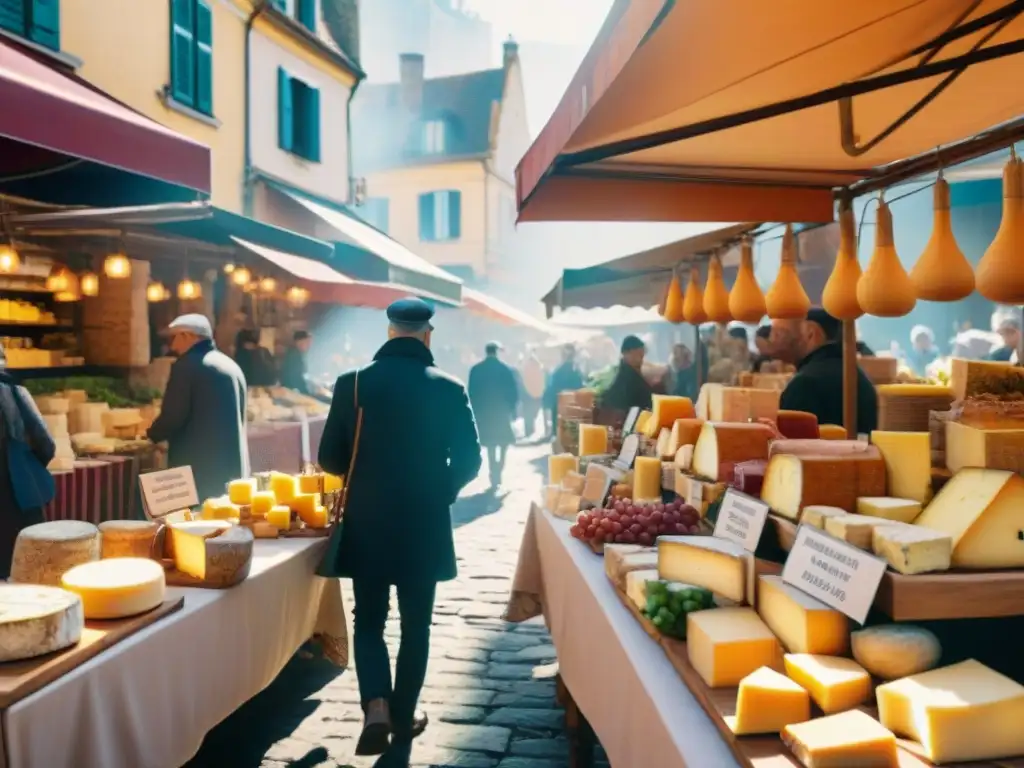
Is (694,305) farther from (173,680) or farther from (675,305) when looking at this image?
(173,680)

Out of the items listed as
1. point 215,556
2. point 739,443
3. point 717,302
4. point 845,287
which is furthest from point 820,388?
point 215,556

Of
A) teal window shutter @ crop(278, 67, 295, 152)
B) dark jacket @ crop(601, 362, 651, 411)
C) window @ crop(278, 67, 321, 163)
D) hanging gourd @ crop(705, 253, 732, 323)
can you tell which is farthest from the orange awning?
window @ crop(278, 67, 321, 163)

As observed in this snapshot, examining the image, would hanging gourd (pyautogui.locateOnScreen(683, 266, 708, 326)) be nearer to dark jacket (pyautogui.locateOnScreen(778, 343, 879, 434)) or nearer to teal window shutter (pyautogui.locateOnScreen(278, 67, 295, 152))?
dark jacket (pyautogui.locateOnScreen(778, 343, 879, 434))

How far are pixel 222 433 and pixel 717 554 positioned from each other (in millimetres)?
3615

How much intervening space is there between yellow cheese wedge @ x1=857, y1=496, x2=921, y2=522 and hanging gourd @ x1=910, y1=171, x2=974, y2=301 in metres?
0.72

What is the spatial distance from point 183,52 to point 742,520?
1031cm

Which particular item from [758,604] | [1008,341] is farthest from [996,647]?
[1008,341]

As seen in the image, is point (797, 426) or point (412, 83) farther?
point (412, 83)

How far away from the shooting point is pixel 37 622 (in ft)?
7.16

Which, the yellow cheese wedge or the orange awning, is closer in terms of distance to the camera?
the orange awning

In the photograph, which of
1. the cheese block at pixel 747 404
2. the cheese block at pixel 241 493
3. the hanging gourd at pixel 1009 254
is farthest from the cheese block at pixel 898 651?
the cheese block at pixel 241 493

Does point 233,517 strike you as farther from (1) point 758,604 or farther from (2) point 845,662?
(2) point 845,662

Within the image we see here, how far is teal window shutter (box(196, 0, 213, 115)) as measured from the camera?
10.9 meters

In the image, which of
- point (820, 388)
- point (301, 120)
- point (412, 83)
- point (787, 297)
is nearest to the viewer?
point (787, 297)
